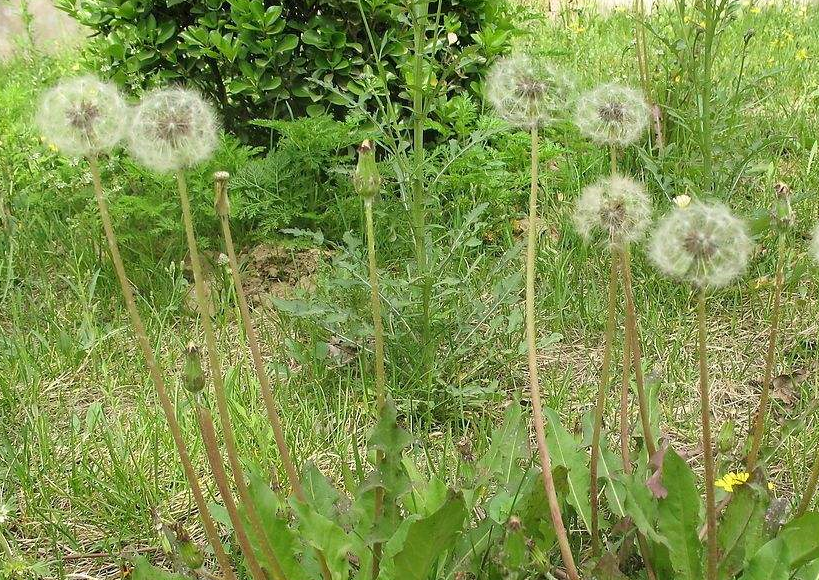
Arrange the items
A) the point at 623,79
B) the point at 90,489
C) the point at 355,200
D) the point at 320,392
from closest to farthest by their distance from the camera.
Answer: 1. the point at 90,489
2. the point at 320,392
3. the point at 355,200
4. the point at 623,79

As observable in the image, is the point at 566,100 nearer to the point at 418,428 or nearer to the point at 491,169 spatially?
the point at 418,428

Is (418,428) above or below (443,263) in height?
below

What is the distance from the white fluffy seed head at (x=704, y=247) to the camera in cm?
116

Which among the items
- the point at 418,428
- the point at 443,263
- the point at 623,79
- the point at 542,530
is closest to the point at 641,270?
the point at 443,263

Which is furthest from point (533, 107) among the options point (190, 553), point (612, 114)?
point (190, 553)

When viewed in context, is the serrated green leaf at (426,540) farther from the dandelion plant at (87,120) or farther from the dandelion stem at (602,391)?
the dandelion plant at (87,120)

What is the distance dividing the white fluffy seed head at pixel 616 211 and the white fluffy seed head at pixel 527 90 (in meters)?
0.16

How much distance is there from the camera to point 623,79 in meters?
4.36

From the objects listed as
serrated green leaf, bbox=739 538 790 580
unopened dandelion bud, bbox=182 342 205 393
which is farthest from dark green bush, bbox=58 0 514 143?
serrated green leaf, bbox=739 538 790 580

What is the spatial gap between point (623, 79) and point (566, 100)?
3035mm

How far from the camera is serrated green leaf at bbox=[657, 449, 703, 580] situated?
5.09 ft

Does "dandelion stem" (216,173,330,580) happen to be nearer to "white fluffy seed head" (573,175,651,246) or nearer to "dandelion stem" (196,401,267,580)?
"dandelion stem" (196,401,267,580)

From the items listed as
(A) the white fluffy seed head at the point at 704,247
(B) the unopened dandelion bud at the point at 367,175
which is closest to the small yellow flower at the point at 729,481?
(A) the white fluffy seed head at the point at 704,247

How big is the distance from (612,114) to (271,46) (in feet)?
7.20
